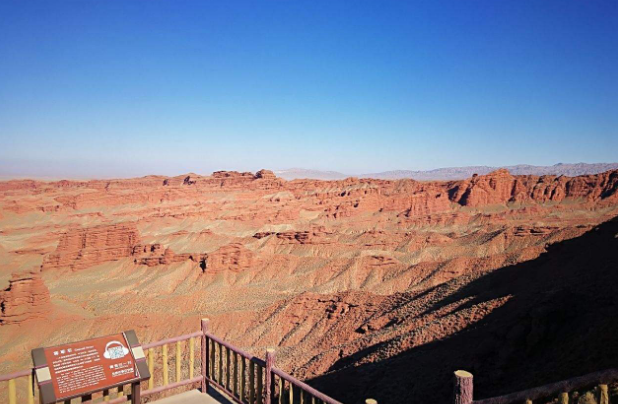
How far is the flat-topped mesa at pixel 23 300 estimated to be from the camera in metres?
26.8

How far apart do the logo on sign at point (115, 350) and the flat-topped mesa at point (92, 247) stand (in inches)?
1756

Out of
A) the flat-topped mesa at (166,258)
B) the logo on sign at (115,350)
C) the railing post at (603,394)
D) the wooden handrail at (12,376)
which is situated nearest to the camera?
the railing post at (603,394)

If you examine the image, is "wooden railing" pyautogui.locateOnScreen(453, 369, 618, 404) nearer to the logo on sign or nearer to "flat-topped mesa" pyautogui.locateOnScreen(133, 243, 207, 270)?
the logo on sign

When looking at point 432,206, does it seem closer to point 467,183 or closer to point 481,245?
point 467,183

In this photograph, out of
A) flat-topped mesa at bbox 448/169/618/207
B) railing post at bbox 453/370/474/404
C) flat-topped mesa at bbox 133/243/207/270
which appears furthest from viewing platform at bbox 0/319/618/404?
flat-topped mesa at bbox 448/169/618/207

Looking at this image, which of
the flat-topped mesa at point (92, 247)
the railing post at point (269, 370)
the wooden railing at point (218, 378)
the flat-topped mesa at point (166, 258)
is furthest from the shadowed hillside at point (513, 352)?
the flat-topped mesa at point (92, 247)

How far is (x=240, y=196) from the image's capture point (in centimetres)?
9912

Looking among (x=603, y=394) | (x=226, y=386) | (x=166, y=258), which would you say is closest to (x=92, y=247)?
(x=166, y=258)

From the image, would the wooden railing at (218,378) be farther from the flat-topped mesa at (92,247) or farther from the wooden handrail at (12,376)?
the flat-topped mesa at (92,247)

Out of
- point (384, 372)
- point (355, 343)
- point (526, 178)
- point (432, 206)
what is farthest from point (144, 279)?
point (526, 178)

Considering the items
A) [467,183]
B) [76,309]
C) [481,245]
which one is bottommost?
[76,309]

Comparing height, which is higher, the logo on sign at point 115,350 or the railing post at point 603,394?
the railing post at point 603,394

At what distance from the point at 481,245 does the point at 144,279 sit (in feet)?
108

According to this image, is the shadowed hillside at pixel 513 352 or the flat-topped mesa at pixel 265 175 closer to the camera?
the shadowed hillside at pixel 513 352
